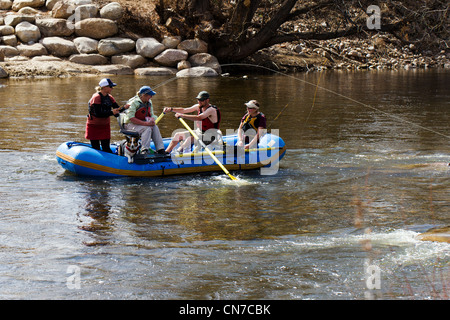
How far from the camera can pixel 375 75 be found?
2738 cm

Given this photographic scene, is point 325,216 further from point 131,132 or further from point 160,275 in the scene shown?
point 131,132

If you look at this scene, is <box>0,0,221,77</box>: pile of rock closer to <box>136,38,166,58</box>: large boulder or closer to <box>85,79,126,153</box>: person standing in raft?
<box>136,38,166,58</box>: large boulder

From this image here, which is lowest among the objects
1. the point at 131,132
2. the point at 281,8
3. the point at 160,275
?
the point at 160,275

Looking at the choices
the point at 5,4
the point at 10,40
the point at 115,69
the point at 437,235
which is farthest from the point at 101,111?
the point at 5,4

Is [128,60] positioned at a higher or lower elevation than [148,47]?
lower

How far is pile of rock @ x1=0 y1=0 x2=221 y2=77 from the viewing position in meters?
25.1

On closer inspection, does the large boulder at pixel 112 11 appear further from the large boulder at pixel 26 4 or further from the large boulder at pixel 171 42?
the large boulder at pixel 26 4

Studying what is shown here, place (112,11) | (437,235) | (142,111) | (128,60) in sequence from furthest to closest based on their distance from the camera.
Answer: (112,11) → (128,60) → (142,111) → (437,235)

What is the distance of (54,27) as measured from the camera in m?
25.8

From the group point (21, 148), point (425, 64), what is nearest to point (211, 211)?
point (21, 148)

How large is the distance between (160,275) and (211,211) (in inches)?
87.4

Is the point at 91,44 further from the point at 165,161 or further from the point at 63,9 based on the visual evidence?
the point at 165,161

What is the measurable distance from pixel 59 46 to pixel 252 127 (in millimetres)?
17109

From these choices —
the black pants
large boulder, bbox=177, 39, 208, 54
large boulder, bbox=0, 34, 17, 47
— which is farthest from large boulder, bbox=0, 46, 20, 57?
the black pants
